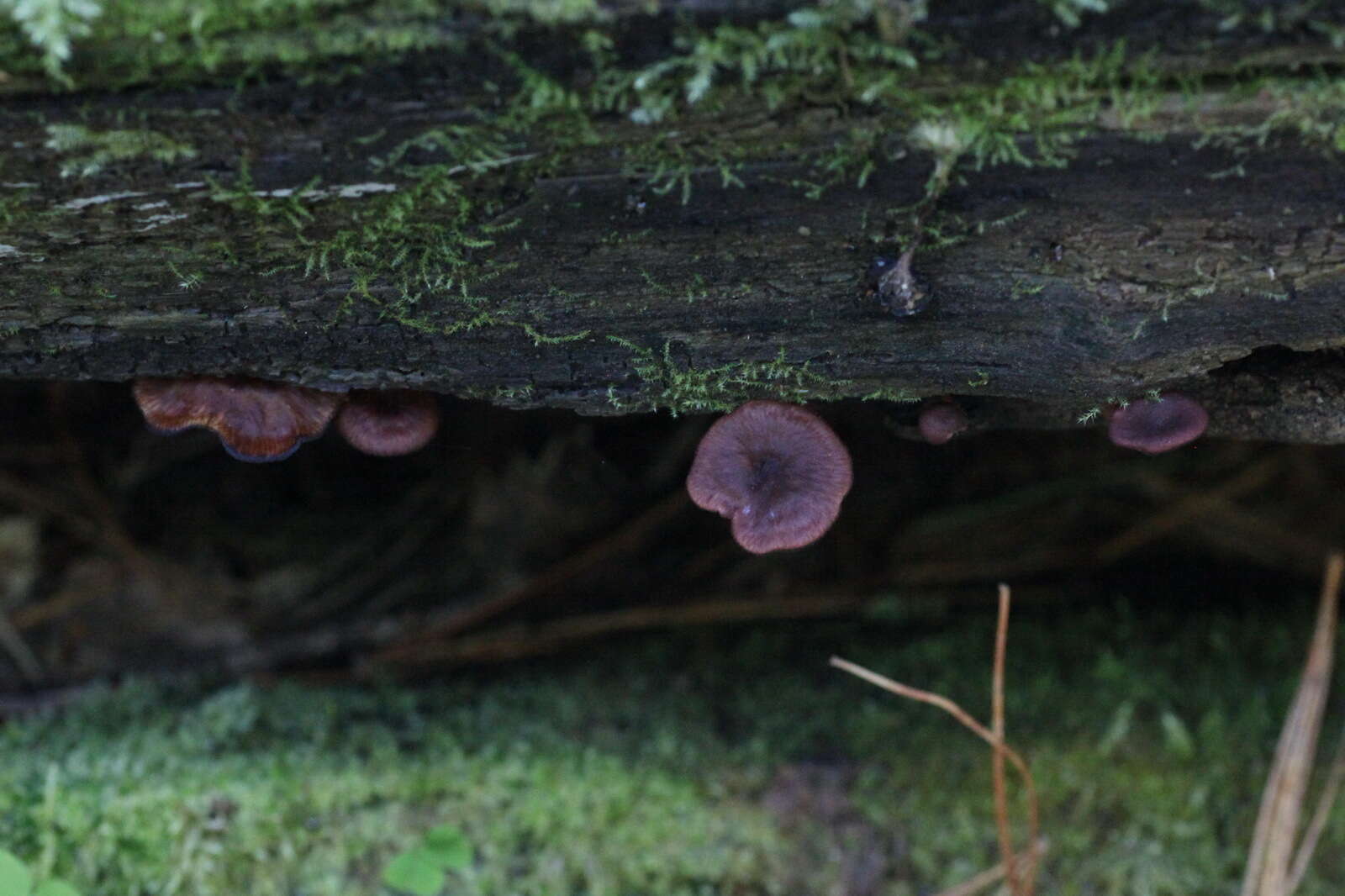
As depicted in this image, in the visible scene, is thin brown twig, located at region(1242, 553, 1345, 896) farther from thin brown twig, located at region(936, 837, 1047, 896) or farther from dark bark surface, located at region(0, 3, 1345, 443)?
dark bark surface, located at region(0, 3, 1345, 443)

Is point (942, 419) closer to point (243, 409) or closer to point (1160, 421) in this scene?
point (1160, 421)

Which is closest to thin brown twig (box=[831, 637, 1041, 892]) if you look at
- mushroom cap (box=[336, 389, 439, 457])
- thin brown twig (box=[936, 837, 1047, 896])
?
thin brown twig (box=[936, 837, 1047, 896])

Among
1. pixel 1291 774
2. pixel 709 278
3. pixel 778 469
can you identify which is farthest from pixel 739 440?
pixel 1291 774

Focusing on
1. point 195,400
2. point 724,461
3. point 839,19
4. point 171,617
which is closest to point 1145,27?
point 839,19

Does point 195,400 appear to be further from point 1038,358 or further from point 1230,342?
point 1230,342

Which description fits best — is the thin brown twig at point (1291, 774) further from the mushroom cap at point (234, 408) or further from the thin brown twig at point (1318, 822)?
the mushroom cap at point (234, 408)

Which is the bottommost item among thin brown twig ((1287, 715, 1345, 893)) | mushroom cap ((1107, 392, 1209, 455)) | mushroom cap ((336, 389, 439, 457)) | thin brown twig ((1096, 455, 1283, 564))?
thin brown twig ((1287, 715, 1345, 893))

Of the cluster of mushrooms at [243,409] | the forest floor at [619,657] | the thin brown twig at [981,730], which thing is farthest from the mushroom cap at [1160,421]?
the cluster of mushrooms at [243,409]
